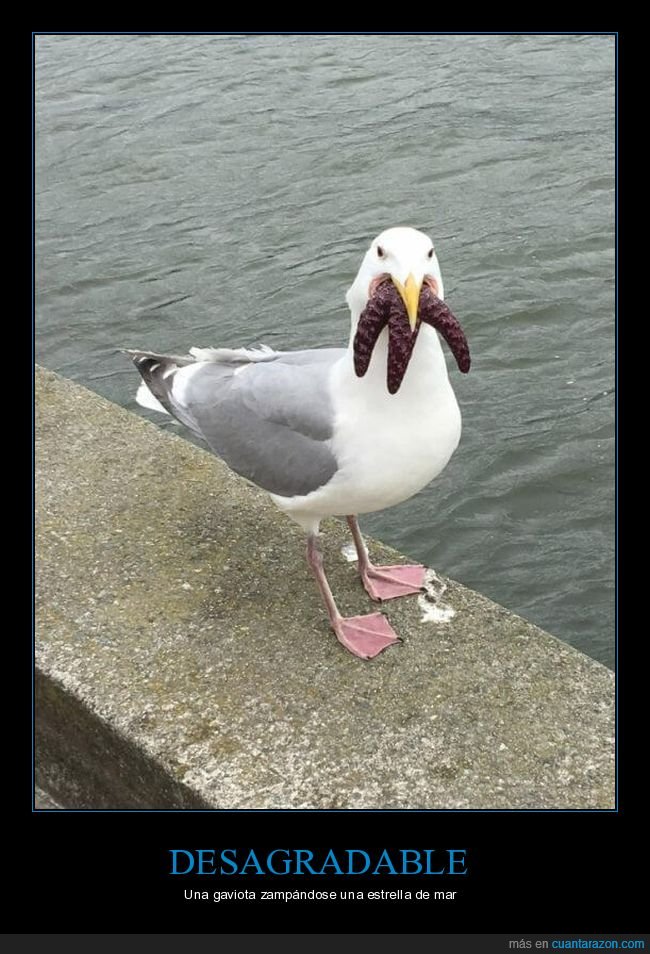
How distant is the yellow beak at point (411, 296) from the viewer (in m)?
3.16

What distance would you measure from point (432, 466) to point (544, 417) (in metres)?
2.96

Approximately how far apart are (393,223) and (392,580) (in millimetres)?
4668

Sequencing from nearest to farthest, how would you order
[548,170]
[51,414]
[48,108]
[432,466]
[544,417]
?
[432,466] → [51,414] → [544,417] → [548,170] → [48,108]

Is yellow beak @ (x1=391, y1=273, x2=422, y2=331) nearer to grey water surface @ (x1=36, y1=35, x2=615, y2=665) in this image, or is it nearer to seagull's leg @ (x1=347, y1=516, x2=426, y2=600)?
seagull's leg @ (x1=347, y1=516, x2=426, y2=600)

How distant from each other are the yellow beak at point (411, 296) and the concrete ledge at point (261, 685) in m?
1.22

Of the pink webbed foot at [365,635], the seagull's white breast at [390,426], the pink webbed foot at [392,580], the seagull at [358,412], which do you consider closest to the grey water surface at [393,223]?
the pink webbed foot at [392,580]

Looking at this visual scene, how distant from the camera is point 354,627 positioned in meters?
3.83

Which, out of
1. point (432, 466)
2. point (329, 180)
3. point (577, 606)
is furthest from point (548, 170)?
point (432, 466)

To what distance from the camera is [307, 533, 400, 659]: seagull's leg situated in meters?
3.79

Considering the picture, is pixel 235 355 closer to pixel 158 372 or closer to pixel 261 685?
pixel 158 372

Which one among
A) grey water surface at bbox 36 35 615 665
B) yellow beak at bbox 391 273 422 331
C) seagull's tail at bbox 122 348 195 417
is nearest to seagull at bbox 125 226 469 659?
yellow beak at bbox 391 273 422 331

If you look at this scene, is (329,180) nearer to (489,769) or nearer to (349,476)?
(349,476)

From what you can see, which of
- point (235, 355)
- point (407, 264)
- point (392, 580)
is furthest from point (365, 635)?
point (407, 264)

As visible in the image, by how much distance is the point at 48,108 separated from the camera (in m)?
10.6
